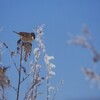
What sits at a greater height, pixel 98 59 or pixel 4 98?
pixel 4 98

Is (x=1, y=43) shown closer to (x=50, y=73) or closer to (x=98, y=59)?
(x=50, y=73)

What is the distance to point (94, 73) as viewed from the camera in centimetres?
129

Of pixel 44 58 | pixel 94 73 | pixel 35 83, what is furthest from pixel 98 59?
pixel 44 58

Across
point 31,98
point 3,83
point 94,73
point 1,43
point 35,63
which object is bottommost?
point 94,73

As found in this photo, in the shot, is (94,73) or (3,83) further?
(3,83)

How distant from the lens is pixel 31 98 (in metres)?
4.60

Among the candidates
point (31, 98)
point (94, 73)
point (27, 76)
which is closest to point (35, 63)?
point (27, 76)

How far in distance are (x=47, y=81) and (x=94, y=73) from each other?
12.2ft

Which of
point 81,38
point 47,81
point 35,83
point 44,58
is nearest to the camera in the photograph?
point 81,38

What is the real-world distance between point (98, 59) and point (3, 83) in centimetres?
368

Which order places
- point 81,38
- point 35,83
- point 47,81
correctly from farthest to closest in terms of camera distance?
1. point 47,81
2. point 35,83
3. point 81,38

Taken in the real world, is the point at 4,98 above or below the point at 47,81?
below

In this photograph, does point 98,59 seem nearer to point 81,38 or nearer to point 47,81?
point 81,38

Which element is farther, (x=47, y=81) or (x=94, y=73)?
(x=47, y=81)
